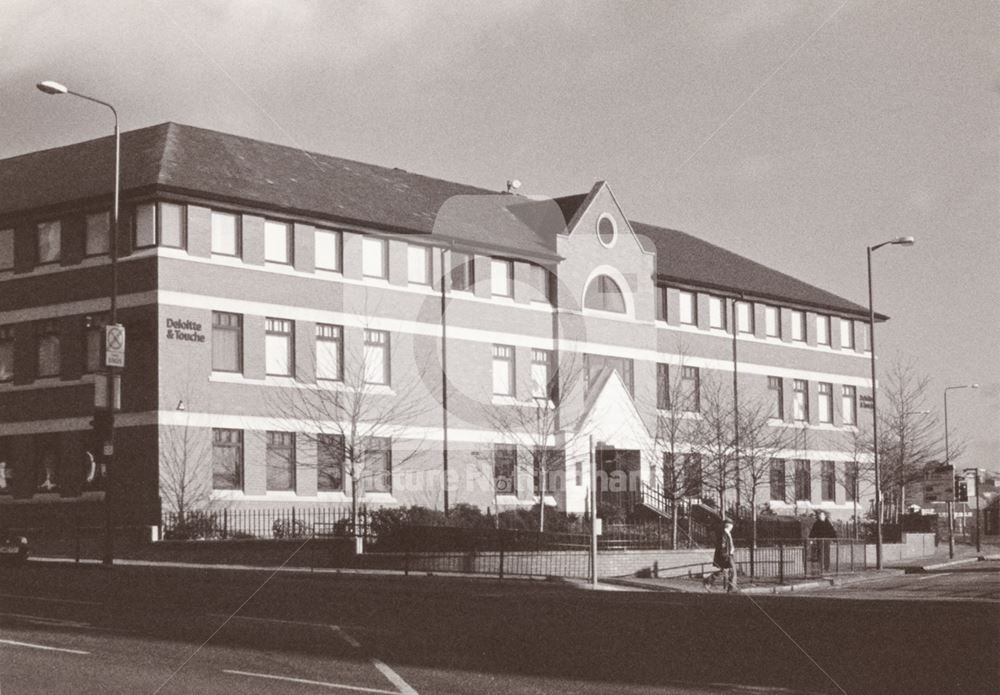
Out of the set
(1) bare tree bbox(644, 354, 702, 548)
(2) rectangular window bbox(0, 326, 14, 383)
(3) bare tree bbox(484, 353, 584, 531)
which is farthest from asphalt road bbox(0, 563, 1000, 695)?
(3) bare tree bbox(484, 353, 584, 531)

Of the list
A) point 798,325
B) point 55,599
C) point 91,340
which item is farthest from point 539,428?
point 55,599

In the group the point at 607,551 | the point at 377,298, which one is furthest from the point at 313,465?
the point at 607,551

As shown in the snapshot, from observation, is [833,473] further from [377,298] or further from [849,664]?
[849,664]

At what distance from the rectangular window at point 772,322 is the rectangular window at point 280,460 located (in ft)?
97.0

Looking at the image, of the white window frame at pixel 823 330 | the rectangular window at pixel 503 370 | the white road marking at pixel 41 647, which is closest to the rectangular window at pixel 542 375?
the rectangular window at pixel 503 370

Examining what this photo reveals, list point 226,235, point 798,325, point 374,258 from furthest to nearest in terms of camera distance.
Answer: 1. point 798,325
2. point 374,258
3. point 226,235

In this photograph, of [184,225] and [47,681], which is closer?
[47,681]

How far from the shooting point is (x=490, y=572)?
120 ft

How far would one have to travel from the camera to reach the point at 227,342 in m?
47.6

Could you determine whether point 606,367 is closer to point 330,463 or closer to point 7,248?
point 330,463

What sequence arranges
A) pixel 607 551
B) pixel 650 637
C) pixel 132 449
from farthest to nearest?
pixel 132 449, pixel 607 551, pixel 650 637

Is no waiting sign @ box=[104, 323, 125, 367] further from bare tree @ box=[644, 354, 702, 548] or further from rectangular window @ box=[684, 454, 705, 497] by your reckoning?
rectangular window @ box=[684, 454, 705, 497]

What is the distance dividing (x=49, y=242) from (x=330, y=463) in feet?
39.2

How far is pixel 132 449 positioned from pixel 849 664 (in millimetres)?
34932
